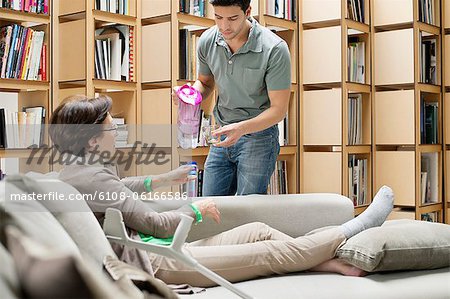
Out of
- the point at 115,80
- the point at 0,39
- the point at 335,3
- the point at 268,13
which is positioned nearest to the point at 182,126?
the point at 115,80

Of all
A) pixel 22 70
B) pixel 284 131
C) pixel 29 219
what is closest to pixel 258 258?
pixel 29 219

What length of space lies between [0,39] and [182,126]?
52.0 inches

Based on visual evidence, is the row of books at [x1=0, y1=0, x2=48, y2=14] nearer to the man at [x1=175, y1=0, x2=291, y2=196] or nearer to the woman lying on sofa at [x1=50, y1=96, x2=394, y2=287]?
the man at [x1=175, y1=0, x2=291, y2=196]

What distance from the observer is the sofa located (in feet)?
3.34

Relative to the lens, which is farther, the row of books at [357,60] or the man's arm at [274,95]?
the row of books at [357,60]

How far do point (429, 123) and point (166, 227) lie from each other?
318cm

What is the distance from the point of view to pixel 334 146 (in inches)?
189

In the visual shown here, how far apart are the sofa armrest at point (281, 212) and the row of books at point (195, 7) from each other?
68.6 inches

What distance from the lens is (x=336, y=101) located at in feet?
15.5

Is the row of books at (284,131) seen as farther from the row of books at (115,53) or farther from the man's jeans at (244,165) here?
the man's jeans at (244,165)

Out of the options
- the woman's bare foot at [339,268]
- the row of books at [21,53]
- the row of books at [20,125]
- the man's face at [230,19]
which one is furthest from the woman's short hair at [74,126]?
the row of books at [21,53]

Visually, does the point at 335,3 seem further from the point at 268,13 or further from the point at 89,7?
the point at 89,7

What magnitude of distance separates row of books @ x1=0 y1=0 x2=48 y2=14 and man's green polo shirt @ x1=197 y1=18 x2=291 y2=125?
119cm

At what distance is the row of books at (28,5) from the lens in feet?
12.0
